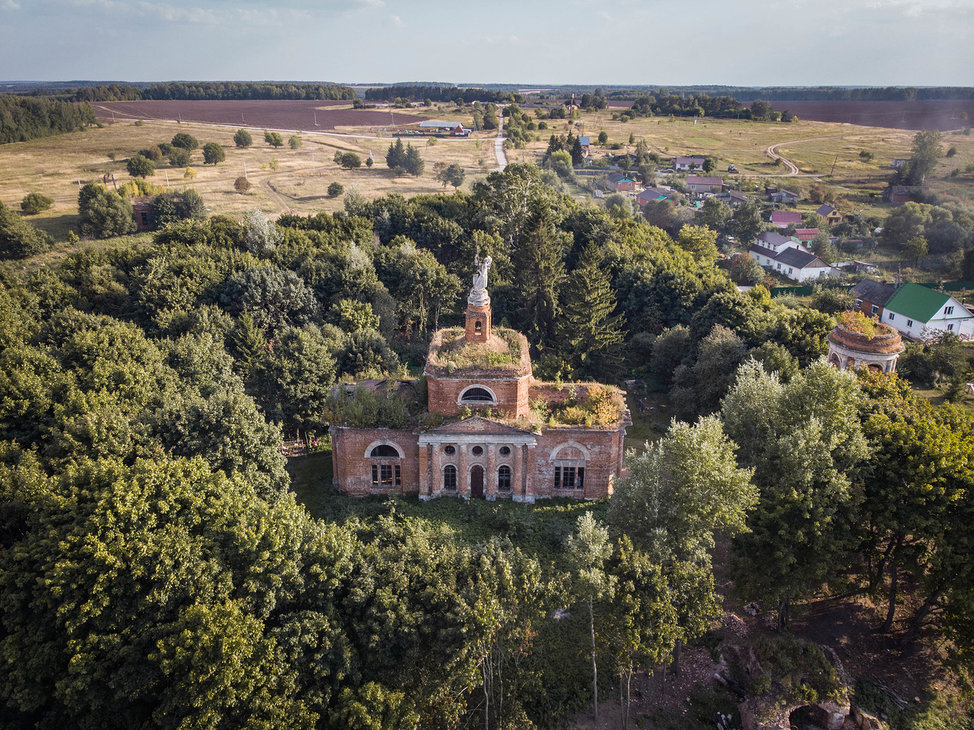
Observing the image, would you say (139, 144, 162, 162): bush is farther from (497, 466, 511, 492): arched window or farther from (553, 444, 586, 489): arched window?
(553, 444, 586, 489): arched window

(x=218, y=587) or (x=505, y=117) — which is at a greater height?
(x=505, y=117)

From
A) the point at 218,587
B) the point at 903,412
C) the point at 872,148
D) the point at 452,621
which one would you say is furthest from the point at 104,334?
the point at 872,148

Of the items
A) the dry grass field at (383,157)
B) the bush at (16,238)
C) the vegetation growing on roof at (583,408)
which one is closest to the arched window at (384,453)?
the vegetation growing on roof at (583,408)

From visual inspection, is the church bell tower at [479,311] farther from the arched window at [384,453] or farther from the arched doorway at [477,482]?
the arched window at [384,453]

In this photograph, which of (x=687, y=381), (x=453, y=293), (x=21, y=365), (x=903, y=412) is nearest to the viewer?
(x=903, y=412)

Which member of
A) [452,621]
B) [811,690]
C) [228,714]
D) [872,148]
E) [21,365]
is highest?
[872,148]

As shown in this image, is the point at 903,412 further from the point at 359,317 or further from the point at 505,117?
the point at 505,117

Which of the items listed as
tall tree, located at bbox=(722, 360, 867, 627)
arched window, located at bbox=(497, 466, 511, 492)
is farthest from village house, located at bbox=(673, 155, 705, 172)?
tall tree, located at bbox=(722, 360, 867, 627)
